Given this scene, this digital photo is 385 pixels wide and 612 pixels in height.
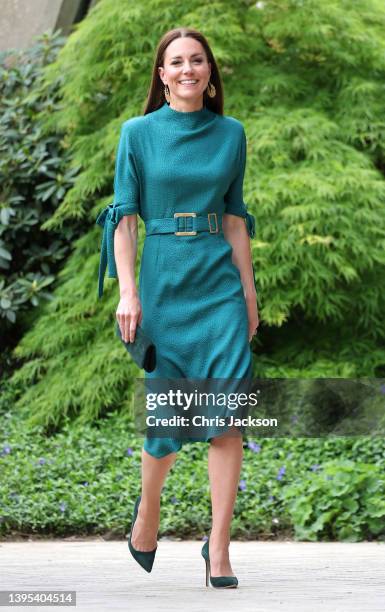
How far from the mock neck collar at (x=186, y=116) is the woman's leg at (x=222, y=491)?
3.40 feet

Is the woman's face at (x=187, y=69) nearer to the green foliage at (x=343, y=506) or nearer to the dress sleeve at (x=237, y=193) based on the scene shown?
the dress sleeve at (x=237, y=193)

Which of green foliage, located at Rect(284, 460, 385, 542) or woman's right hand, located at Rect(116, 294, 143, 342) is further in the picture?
green foliage, located at Rect(284, 460, 385, 542)

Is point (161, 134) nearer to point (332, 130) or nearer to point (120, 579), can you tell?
point (120, 579)

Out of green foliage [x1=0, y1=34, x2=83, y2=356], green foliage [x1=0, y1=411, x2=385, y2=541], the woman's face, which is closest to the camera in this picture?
the woman's face

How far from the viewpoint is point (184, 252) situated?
411 cm

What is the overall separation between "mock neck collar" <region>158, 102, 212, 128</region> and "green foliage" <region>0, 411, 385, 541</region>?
2.48m

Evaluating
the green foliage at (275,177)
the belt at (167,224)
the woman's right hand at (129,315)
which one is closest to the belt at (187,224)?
the belt at (167,224)

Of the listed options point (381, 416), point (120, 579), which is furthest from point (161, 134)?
point (381, 416)

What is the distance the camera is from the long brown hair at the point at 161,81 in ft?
13.7

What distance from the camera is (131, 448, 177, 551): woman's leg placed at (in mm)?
4156

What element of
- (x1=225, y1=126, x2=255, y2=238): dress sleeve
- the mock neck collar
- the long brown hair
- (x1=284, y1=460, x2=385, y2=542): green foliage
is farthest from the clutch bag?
(x1=284, y1=460, x2=385, y2=542): green foliage

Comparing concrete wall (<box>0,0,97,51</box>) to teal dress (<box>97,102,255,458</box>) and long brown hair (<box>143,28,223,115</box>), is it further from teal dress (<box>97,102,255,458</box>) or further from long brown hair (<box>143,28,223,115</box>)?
teal dress (<box>97,102,255,458</box>)

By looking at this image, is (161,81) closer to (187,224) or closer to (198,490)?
(187,224)

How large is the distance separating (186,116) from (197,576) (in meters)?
1.66
